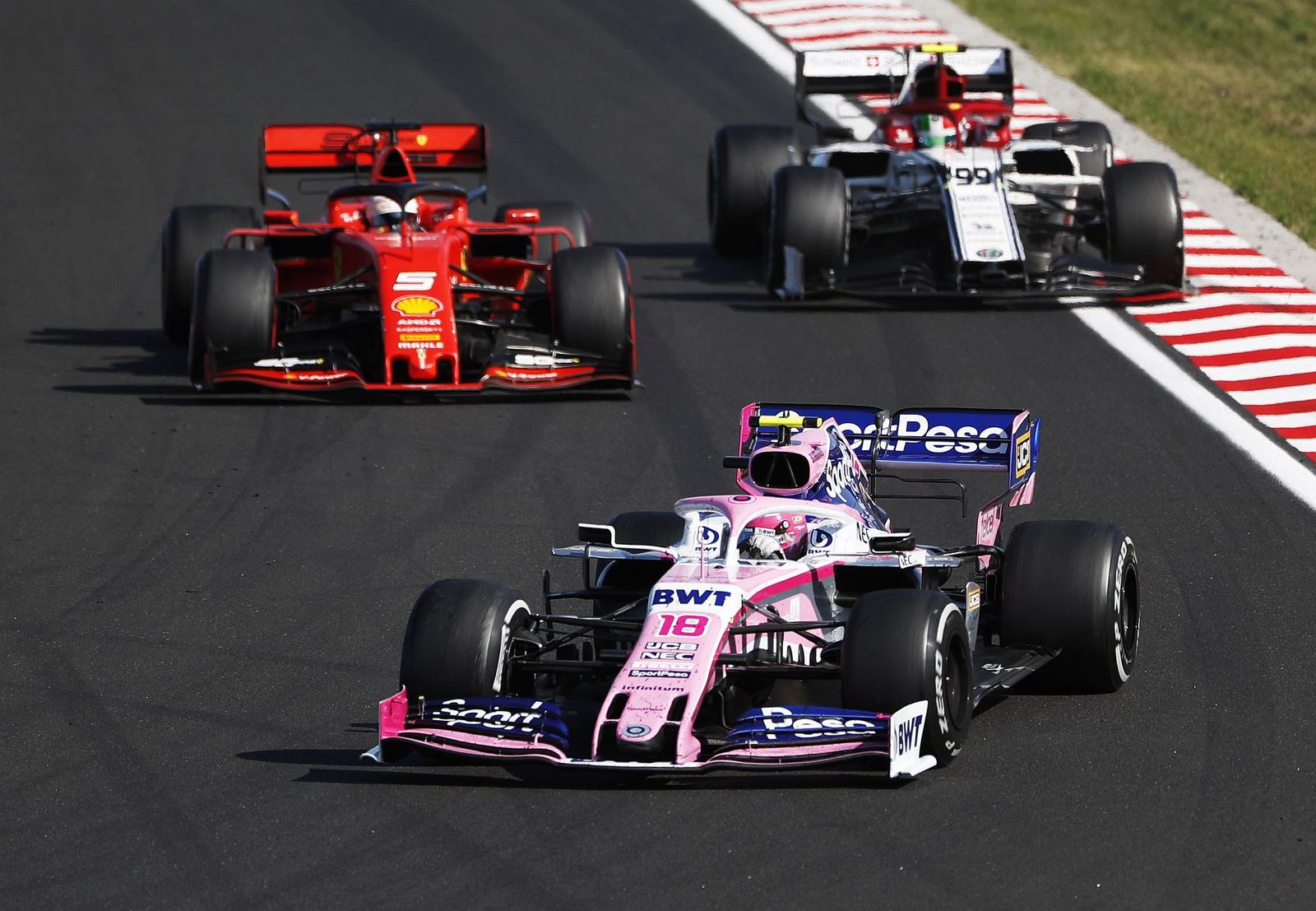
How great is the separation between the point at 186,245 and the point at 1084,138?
8.70 m

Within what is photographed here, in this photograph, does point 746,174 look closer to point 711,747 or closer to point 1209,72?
point 1209,72

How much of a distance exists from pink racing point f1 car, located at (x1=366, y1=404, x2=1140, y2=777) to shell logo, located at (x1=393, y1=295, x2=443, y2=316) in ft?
19.2

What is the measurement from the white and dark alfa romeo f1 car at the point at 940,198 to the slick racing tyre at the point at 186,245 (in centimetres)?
470

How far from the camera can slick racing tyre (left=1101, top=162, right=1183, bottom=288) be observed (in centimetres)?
1991

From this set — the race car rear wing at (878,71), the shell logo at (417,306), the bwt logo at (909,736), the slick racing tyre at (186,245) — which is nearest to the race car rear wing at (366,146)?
the slick racing tyre at (186,245)

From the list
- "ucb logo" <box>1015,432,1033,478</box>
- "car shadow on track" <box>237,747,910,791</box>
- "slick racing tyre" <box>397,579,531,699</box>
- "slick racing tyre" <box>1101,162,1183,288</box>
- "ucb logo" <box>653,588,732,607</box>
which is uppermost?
"slick racing tyre" <box>1101,162,1183,288</box>

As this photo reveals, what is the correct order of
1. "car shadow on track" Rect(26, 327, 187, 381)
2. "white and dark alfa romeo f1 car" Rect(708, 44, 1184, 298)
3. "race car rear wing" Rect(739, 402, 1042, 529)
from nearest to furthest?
"race car rear wing" Rect(739, 402, 1042, 529)
"car shadow on track" Rect(26, 327, 187, 381)
"white and dark alfa romeo f1 car" Rect(708, 44, 1184, 298)

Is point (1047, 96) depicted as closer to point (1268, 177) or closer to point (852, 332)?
point (1268, 177)

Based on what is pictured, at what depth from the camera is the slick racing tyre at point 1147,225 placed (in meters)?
19.9

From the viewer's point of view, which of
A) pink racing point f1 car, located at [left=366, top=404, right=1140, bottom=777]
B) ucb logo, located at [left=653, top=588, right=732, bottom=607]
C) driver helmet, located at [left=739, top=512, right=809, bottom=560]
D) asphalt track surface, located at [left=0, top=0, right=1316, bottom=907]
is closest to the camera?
asphalt track surface, located at [left=0, top=0, right=1316, bottom=907]

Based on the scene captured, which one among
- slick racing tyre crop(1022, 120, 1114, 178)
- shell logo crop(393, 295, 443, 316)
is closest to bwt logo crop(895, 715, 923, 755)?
shell logo crop(393, 295, 443, 316)

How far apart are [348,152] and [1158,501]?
8.86m

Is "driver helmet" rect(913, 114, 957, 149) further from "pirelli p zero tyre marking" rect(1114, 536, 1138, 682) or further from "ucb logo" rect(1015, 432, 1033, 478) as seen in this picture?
"pirelli p zero tyre marking" rect(1114, 536, 1138, 682)

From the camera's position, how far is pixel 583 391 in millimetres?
17797
